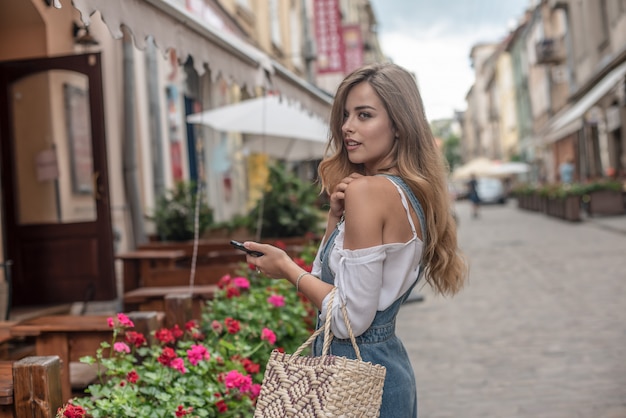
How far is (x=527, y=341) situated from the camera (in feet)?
22.1

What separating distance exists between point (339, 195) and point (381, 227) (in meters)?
0.21

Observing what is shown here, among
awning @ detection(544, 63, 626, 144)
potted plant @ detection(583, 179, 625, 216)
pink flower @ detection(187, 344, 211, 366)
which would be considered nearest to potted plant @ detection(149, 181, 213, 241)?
pink flower @ detection(187, 344, 211, 366)

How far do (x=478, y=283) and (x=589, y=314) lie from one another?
3094 mm

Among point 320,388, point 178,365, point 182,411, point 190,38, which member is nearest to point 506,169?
point 190,38

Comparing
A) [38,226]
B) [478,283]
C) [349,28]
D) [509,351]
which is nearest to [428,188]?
[509,351]

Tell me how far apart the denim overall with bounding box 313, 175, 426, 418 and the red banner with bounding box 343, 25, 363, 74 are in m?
24.2

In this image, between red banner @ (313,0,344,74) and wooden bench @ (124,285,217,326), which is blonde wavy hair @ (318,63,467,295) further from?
red banner @ (313,0,344,74)

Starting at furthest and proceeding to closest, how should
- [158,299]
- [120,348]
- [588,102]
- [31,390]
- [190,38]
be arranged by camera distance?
[588,102] < [158,299] < [190,38] < [120,348] < [31,390]

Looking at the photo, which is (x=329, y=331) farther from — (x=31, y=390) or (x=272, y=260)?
(x=31, y=390)

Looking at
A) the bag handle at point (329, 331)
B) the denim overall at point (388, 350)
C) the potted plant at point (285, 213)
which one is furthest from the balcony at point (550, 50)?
the bag handle at point (329, 331)

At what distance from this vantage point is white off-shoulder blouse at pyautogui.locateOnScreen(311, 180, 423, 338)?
2078 mm

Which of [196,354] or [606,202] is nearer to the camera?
[196,354]

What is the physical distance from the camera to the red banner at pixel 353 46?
26809 millimetres

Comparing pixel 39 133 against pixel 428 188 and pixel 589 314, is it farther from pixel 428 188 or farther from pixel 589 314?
pixel 428 188
